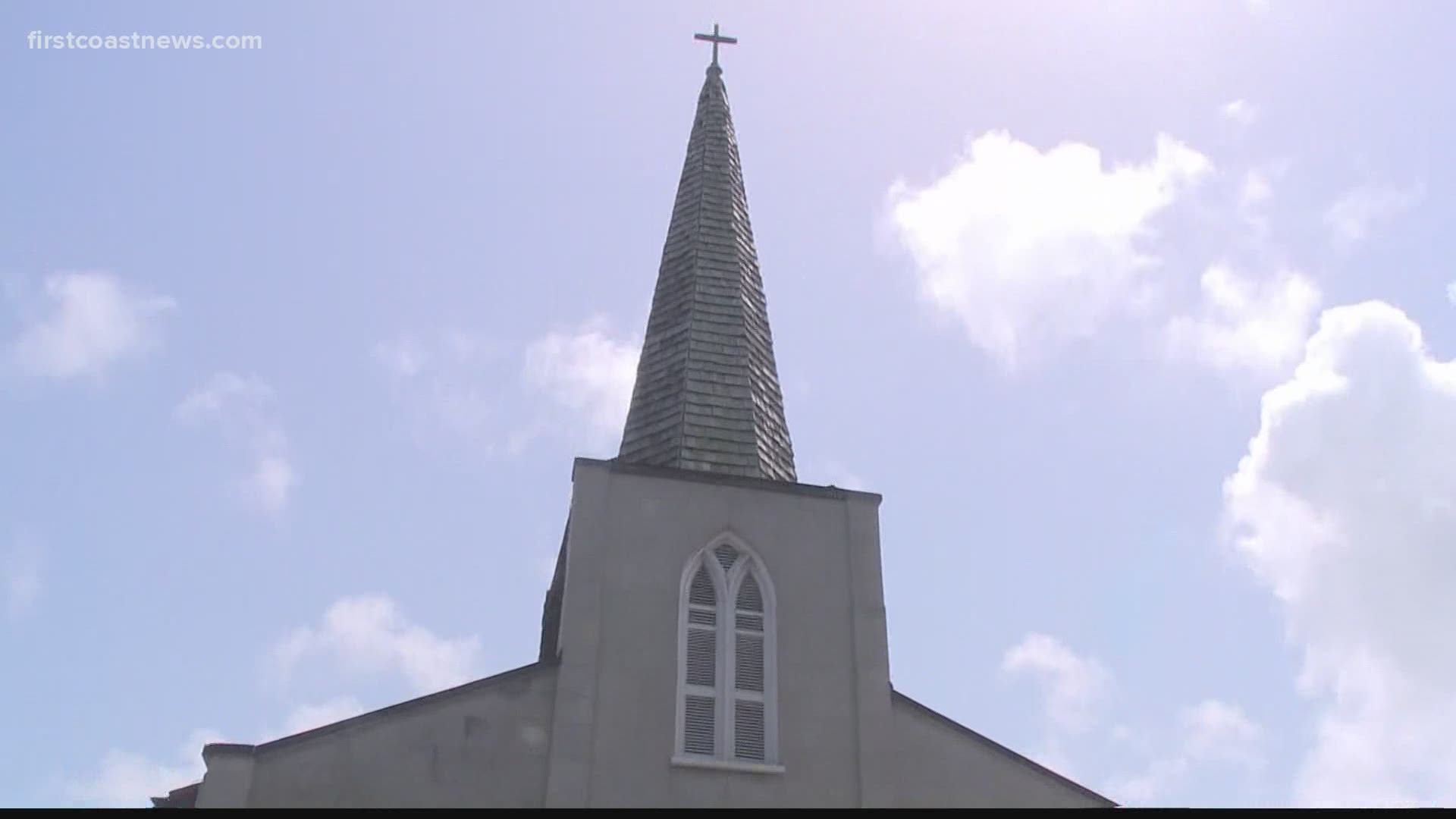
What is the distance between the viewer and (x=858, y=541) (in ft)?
55.6

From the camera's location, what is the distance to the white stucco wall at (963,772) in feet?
51.2

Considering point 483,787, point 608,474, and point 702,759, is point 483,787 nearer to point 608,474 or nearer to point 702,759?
point 702,759

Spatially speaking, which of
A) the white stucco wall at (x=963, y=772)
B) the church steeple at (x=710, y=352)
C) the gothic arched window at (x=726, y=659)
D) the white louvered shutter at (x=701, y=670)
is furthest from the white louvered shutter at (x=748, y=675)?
the church steeple at (x=710, y=352)

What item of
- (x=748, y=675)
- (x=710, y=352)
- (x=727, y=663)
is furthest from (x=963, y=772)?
(x=710, y=352)

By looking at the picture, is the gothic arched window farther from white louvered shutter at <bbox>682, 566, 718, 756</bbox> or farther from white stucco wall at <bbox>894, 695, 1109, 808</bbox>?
white stucco wall at <bbox>894, 695, 1109, 808</bbox>

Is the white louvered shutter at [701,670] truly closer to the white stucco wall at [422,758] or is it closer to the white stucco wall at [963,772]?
the white stucco wall at [422,758]

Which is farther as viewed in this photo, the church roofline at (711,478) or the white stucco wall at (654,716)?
the church roofline at (711,478)

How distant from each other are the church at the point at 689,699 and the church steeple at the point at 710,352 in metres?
0.08

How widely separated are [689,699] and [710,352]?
523 cm

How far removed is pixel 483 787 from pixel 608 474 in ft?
12.4

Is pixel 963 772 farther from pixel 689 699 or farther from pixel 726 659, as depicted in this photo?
pixel 689 699

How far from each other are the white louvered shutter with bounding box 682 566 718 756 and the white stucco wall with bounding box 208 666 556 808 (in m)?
1.42

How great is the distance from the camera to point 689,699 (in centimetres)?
1552

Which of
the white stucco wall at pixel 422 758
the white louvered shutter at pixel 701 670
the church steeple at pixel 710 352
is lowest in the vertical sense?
the white stucco wall at pixel 422 758
